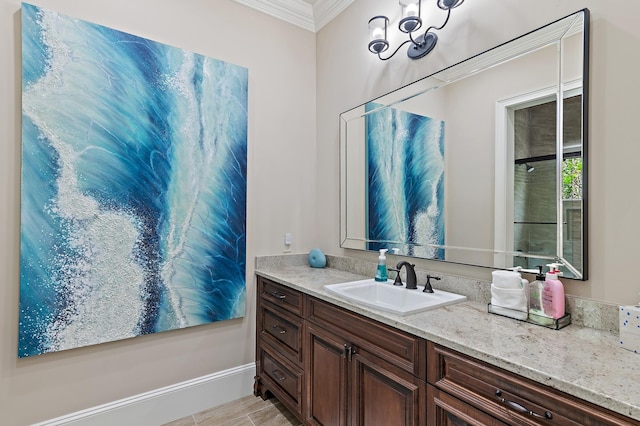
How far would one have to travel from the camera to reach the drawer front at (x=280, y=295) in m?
2.04

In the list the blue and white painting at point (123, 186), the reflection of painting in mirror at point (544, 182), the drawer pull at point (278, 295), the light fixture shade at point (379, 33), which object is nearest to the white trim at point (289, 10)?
the blue and white painting at point (123, 186)

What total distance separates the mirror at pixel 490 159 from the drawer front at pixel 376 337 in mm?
633

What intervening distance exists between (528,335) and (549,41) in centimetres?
121

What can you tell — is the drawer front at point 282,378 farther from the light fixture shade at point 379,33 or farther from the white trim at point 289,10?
the white trim at point 289,10

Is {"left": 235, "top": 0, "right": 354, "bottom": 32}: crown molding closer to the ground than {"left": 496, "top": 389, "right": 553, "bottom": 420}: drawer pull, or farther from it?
farther from it

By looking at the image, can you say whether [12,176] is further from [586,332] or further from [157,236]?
[586,332]

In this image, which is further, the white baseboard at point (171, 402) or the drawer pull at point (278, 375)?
the drawer pull at point (278, 375)

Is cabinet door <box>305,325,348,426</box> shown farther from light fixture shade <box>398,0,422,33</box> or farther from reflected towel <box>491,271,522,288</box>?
light fixture shade <box>398,0,422,33</box>

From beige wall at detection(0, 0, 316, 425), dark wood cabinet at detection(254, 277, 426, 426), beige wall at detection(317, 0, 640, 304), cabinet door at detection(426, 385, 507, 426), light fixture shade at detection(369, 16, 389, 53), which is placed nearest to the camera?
cabinet door at detection(426, 385, 507, 426)

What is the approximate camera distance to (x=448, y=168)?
6.10ft

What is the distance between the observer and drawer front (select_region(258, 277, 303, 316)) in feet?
6.70

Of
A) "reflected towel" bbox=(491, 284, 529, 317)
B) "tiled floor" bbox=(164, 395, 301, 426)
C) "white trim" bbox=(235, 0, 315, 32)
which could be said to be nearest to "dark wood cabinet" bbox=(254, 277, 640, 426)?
"tiled floor" bbox=(164, 395, 301, 426)

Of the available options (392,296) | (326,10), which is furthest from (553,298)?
(326,10)

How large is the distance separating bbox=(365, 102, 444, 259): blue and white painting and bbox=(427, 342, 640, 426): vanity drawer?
0.79 m
